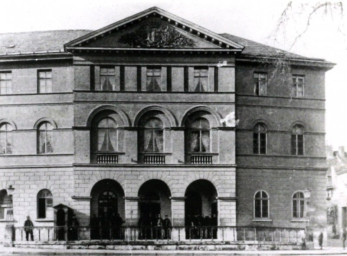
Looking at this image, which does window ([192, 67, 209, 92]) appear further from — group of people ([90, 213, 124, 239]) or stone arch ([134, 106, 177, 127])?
group of people ([90, 213, 124, 239])

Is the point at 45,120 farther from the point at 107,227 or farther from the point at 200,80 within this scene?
the point at 200,80

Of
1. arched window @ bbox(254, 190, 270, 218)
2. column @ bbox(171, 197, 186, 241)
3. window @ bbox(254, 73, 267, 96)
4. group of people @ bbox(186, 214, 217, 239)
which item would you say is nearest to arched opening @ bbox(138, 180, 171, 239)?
column @ bbox(171, 197, 186, 241)

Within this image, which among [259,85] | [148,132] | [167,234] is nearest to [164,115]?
Result: [148,132]

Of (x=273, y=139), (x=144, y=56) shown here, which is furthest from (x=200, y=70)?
(x=273, y=139)

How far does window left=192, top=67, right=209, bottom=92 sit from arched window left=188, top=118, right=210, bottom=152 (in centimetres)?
180

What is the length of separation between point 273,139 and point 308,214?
4914mm

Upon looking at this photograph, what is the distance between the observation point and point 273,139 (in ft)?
121

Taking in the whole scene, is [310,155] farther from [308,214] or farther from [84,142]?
[84,142]

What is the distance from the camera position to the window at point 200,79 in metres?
35.4

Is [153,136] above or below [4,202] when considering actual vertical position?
above

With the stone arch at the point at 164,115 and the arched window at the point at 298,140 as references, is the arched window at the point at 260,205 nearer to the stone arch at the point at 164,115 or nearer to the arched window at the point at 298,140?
the arched window at the point at 298,140

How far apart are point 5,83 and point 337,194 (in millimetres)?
29612

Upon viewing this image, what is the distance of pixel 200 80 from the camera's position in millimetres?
35469

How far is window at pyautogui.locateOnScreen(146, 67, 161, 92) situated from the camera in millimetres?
35188
